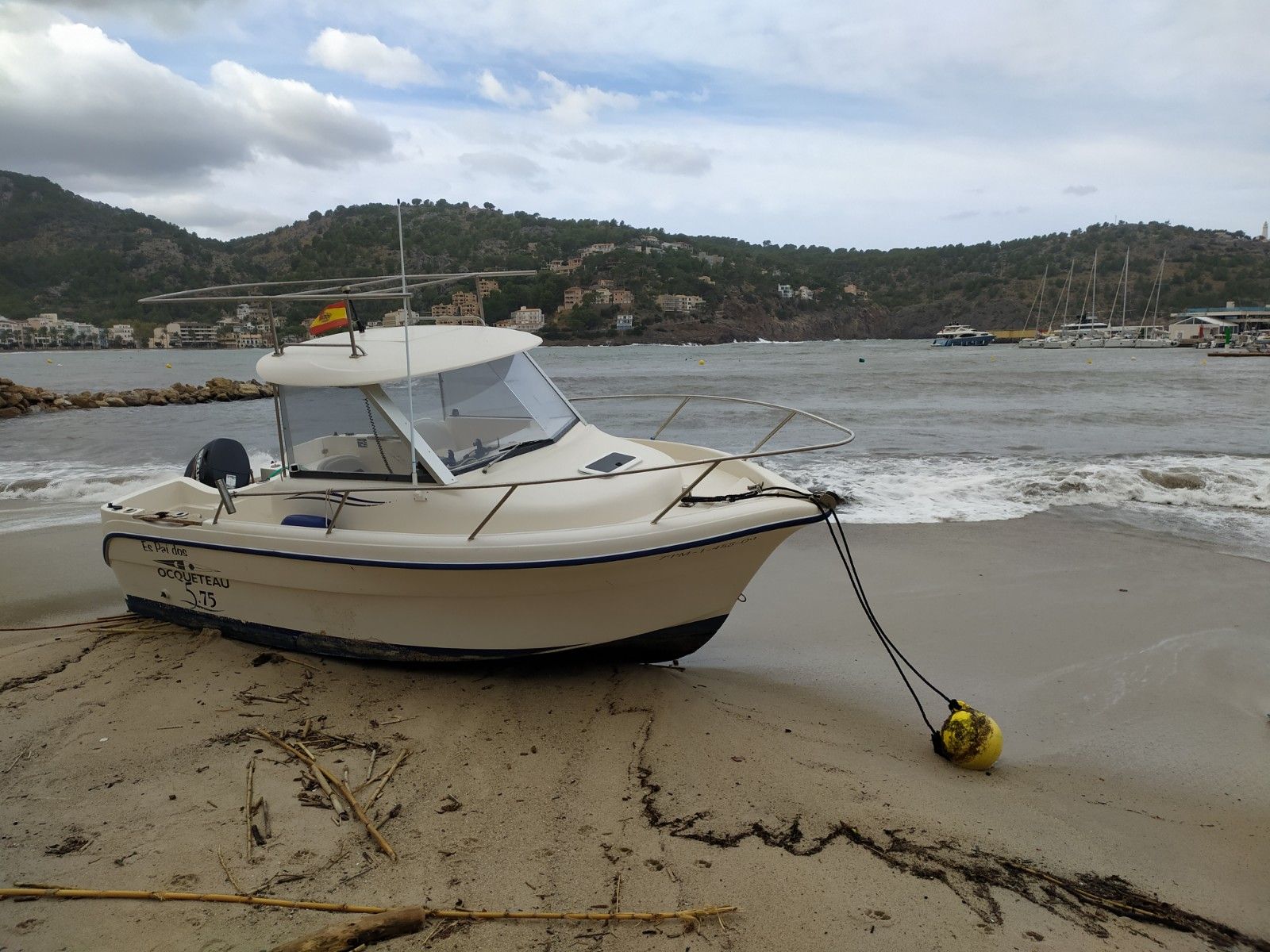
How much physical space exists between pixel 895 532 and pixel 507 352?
207 inches

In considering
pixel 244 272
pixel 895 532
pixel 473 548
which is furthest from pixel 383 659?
pixel 244 272

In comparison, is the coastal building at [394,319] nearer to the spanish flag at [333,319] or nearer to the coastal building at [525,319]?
the spanish flag at [333,319]

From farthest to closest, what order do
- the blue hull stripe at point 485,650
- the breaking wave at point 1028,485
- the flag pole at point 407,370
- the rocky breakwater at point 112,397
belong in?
the rocky breakwater at point 112,397 < the breaking wave at point 1028,485 < the blue hull stripe at point 485,650 < the flag pole at point 407,370

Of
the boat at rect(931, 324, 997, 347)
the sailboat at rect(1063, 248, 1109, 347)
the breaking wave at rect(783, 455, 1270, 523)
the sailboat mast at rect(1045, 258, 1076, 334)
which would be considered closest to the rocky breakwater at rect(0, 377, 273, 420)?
the breaking wave at rect(783, 455, 1270, 523)

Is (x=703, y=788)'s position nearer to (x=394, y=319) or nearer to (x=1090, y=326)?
(x=394, y=319)

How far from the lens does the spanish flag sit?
5.48m

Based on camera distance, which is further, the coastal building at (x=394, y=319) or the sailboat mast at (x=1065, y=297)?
the sailboat mast at (x=1065, y=297)

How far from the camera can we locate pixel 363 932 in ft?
8.82

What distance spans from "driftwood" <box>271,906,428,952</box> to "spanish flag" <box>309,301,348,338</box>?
3.90 metres

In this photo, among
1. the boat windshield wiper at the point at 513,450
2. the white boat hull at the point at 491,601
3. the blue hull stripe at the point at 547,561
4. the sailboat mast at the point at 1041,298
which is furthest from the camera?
the sailboat mast at the point at 1041,298

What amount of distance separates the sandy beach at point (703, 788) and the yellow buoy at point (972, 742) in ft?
0.34

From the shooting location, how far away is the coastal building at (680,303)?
90750mm

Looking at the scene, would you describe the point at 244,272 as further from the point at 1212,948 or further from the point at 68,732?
the point at 1212,948

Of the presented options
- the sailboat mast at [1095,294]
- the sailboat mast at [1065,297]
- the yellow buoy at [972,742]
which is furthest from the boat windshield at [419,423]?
the sailboat mast at [1065,297]
